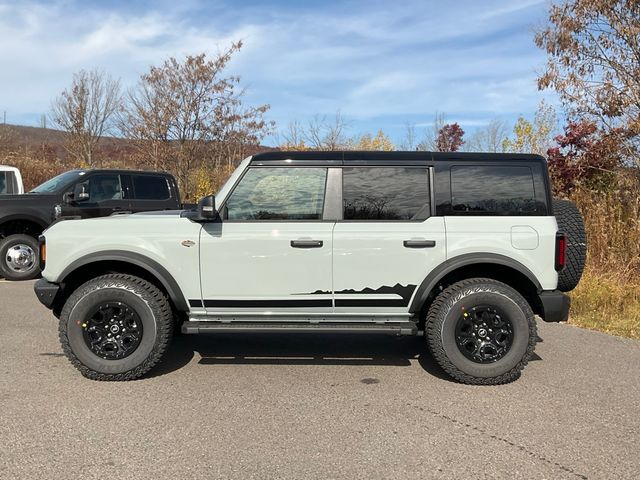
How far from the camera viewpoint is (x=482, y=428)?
3500 mm

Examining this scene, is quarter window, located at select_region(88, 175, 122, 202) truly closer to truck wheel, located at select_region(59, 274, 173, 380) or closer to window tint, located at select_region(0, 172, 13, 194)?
window tint, located at select_region(0, 172, 13, 194)

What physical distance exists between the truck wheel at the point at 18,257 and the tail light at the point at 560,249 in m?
8.48

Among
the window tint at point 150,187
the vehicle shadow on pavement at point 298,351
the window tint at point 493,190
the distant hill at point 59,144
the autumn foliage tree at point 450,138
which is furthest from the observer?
the autumn foliage tree at point 450,138

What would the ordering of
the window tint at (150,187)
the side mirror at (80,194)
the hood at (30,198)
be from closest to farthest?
the side mirror at (80,194)
the hood at (30,198)
the window tint at (150,187)

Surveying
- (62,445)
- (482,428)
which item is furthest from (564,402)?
(62,445)

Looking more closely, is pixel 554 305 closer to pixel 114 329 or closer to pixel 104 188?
pixel 114 329

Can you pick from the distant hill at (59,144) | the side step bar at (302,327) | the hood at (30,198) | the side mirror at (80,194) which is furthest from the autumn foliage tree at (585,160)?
the distant hill at (59,144)

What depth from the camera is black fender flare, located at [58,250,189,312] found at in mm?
4320

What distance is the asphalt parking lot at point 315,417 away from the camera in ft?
9.84

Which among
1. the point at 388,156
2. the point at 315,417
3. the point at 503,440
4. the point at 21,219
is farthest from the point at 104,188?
the point at 503,440

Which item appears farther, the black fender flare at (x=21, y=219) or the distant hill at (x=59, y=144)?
the distant hill at (x=59, y=144)

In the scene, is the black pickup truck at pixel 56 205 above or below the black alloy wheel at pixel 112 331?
above

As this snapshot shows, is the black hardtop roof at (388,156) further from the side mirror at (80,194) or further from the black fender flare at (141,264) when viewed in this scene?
the side mirror at (80,194)

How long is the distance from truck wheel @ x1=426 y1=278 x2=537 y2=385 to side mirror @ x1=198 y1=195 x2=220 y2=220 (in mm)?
2053
